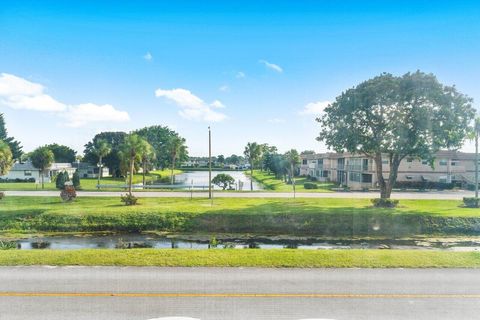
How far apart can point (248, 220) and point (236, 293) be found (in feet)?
53.5

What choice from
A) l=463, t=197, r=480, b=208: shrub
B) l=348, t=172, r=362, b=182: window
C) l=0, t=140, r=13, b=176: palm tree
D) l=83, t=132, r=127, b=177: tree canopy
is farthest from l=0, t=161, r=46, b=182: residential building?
l=463, t=197, r=480, b=208: shrub

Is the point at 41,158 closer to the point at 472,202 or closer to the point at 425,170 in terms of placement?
the point at 472,202

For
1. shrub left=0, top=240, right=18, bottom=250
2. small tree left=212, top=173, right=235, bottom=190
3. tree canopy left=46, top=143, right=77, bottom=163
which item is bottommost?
shrub left=0, top=240, right=18, bottom=250

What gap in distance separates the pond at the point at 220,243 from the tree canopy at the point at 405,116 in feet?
31.0

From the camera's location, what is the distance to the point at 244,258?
1370cm

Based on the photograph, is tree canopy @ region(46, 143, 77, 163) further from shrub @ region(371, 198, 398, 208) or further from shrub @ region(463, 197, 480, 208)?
shrub @ region(463, 197, 480, 208)

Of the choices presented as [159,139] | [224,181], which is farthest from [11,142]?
[224,181]

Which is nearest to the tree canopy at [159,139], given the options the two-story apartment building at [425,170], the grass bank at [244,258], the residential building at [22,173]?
the residential building at [22,173]

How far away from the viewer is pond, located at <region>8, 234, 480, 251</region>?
2159cm

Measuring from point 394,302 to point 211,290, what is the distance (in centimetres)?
539

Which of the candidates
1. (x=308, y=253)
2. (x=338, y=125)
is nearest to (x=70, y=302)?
(x=308, y=253)

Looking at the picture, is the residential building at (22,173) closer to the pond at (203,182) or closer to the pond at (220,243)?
the pond at (203,182)

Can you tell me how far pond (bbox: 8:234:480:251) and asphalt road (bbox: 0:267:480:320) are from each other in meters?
9.27

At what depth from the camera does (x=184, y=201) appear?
3262 cm
